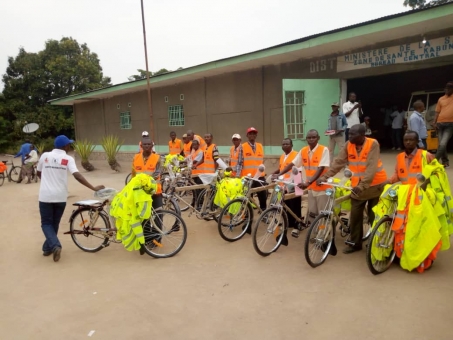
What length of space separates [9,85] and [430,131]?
28930mm

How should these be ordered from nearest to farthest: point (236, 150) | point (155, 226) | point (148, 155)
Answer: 1. point (155, 226)
2. point (148, 155)
3. point (236, 150)

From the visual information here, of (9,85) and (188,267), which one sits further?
(9,85)

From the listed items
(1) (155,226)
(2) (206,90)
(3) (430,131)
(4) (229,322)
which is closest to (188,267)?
(1) (155,226)

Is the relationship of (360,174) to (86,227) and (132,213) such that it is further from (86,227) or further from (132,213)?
(86,227)

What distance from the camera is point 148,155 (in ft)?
17.9

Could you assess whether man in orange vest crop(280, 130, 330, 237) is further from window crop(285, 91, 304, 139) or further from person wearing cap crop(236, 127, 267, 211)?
window crop(285, 91, 304, 139)

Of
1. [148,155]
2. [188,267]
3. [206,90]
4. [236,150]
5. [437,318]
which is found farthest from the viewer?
[206,90]

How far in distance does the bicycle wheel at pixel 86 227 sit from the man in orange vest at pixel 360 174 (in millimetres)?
3153

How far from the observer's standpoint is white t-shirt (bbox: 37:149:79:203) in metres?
4.81

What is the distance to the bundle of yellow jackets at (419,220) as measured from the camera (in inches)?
151

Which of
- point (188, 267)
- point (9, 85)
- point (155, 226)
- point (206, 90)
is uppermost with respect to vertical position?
point (9, 85)

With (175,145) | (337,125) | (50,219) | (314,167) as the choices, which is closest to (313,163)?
(314,167)

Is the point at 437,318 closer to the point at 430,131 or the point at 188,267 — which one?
the point at 188,267

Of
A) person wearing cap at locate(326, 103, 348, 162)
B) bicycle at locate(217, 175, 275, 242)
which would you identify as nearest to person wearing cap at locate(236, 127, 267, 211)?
bicycle at locate(217, 175, 275, 242)
